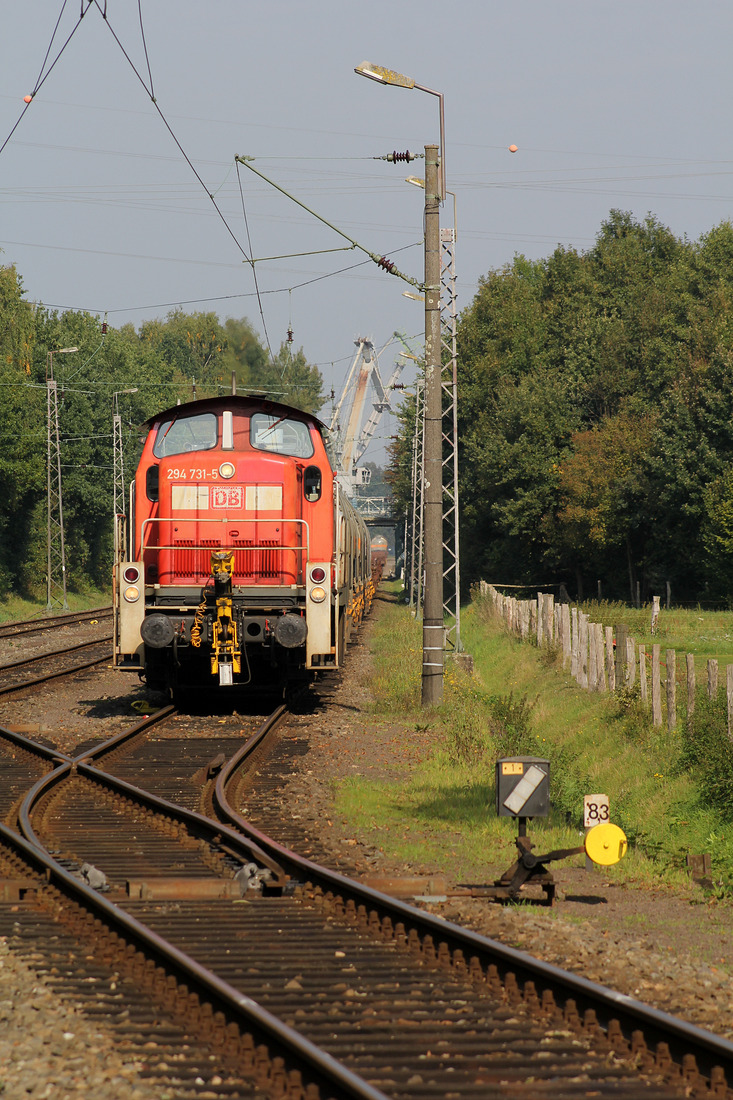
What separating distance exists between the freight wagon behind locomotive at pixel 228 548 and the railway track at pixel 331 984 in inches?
251

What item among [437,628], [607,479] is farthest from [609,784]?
[607,479]

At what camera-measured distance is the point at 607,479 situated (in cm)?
5006

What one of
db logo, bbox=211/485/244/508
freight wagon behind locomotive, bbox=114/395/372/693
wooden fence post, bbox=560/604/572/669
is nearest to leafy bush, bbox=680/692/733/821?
freight wagon behind locomotive, bbox=114/395/372/693

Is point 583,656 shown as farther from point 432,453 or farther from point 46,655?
point 46,655

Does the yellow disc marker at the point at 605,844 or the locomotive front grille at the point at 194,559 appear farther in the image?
the locomotive front grille at the point at 194,559

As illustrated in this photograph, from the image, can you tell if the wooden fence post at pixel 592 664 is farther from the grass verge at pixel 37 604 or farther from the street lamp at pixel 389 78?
the grass verge at pixel 37 604

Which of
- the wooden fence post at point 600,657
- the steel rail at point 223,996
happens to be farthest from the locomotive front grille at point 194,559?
the steel rail at point 223,996

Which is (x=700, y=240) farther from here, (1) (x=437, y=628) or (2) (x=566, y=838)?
(2) (x=566, y=838)

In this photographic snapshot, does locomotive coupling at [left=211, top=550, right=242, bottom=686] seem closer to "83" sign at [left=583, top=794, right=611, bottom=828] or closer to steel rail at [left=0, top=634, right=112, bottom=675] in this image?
"83" sign at [left=583, top=794, right=611, bottom=828]

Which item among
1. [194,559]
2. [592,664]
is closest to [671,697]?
[592,664]

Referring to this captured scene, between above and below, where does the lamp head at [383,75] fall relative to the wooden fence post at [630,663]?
above

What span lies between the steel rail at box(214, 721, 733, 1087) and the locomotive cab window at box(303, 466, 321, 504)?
27.9 ft

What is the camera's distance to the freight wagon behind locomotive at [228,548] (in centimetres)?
1559

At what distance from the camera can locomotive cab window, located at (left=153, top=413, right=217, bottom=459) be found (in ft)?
54.5
